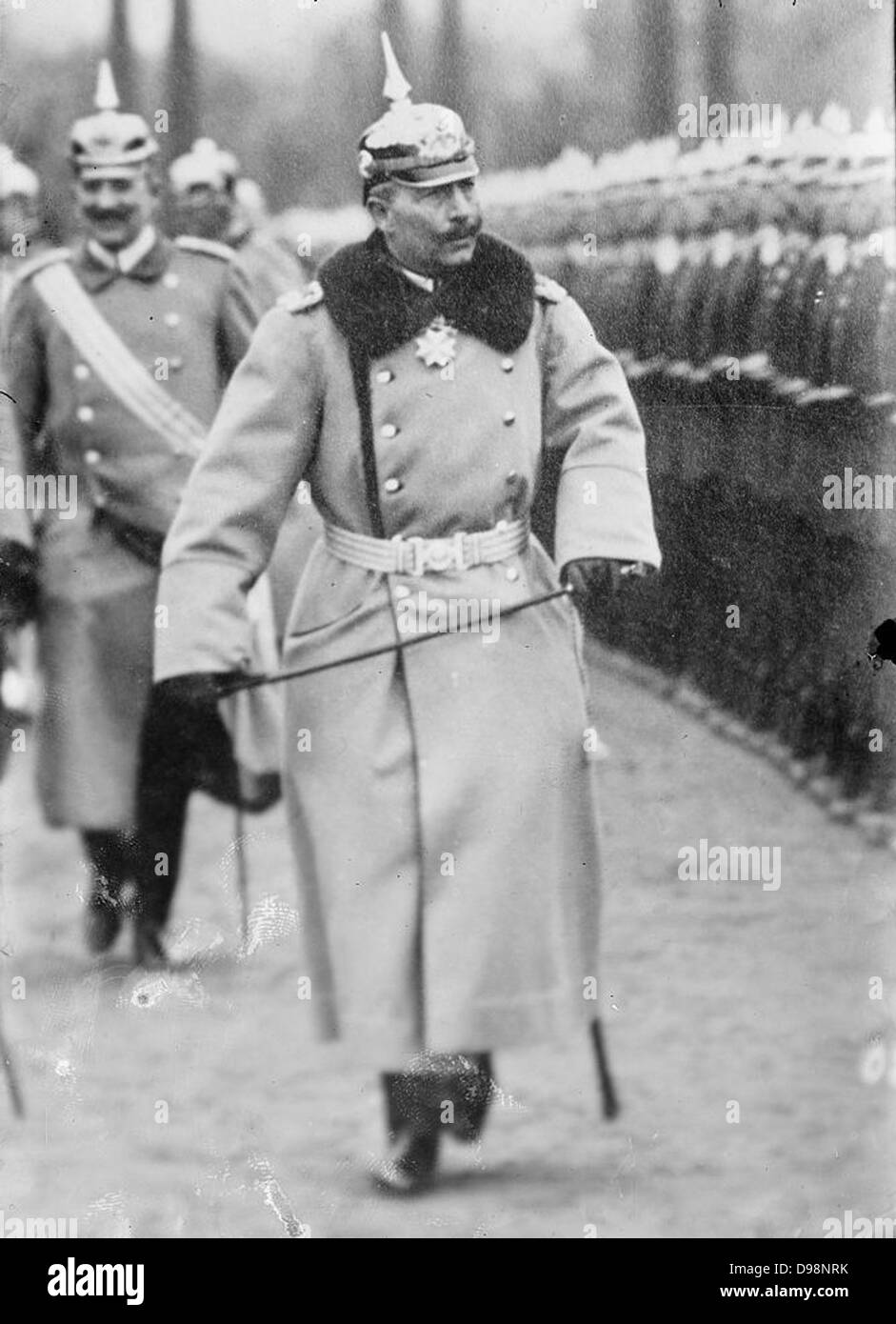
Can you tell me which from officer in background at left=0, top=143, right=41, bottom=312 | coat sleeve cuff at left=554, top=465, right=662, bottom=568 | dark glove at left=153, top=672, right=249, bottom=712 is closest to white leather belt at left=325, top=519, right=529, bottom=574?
coat sleeve cuff at left=554, top=465, right=662, bottom=568

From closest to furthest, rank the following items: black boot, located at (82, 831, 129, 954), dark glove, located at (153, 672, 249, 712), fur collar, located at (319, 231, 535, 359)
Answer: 1. fur collar, located at (319, 231, 535, 359)
2. dark glove, located at (153, 672, 249, 712)
3. black boot, located at (82, 831, 129, 954)

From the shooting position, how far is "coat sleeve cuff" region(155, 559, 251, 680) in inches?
174

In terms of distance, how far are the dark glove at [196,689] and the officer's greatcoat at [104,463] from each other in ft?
0.20

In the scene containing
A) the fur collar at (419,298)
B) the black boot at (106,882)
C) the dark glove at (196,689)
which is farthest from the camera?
the black boot at (106,882)

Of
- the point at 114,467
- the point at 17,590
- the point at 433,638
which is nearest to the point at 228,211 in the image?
the point at 114,467

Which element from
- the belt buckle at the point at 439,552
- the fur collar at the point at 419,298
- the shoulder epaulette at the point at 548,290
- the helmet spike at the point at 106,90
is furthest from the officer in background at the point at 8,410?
the shoulder epaulette at the point at 548,290

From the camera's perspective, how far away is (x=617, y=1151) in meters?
4.57

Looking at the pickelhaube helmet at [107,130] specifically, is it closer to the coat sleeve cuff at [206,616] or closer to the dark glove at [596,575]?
the coat sleeve cuff at [206,616]

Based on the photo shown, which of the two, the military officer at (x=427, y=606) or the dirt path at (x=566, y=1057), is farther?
the dirt path at (x=566, y=1057)

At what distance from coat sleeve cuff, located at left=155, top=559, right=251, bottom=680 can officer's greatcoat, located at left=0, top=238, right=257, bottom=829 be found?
0.08 m

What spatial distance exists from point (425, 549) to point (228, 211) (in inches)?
40.7

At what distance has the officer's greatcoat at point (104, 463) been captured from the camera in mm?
4516

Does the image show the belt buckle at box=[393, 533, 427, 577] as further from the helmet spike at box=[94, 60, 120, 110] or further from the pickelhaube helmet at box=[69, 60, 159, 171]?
the helmet spike at box=[94, 60, 120, 110]

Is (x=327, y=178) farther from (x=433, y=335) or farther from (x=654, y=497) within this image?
(x=654, y=497)
